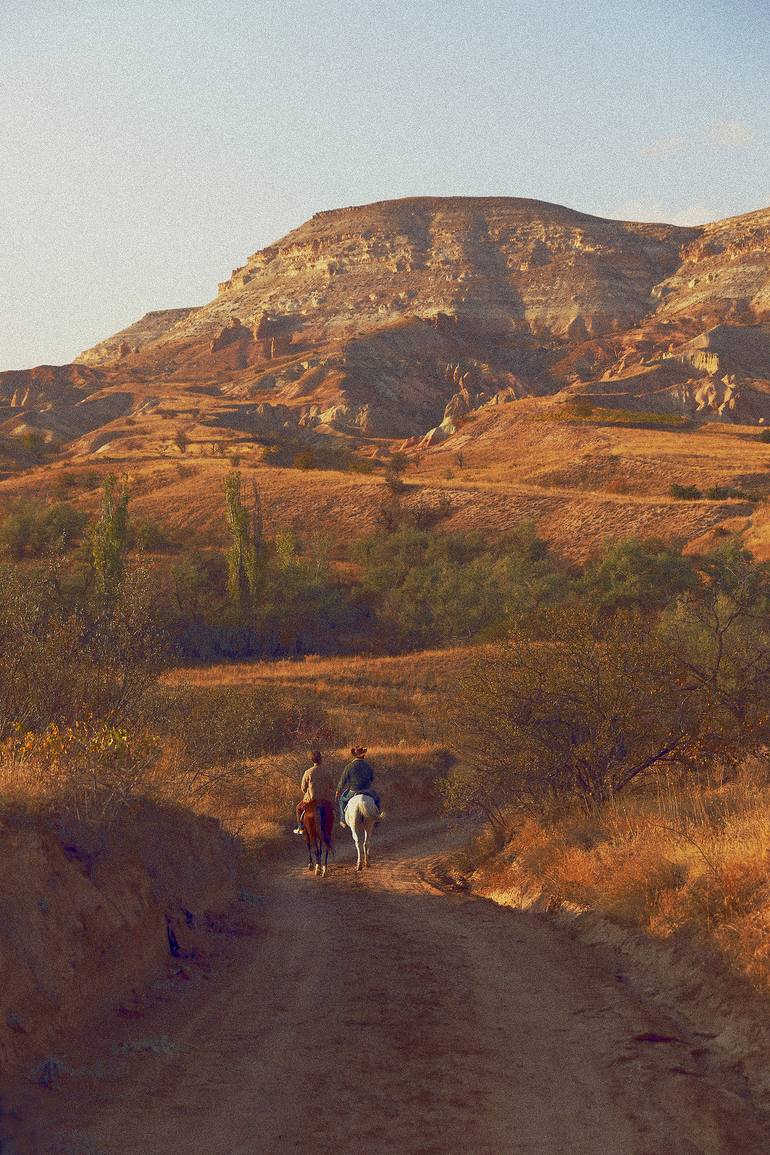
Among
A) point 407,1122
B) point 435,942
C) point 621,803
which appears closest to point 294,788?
point 621,803

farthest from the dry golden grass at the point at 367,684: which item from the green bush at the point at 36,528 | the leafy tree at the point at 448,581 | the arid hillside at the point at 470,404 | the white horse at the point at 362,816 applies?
the arid hillside at the point at 470,404

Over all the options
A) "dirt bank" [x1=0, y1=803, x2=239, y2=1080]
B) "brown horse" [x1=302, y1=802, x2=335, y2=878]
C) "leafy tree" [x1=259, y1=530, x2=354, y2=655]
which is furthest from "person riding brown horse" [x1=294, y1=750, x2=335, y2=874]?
"leafy tree" [x1=259, y1=530, x2=354, y2=655]

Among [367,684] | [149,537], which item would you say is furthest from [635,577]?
[149,537]

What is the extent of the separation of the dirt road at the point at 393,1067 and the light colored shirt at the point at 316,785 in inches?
254

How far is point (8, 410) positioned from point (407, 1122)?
505ft

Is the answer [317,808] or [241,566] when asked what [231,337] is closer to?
[241,566]

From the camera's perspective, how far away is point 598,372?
15288 cm

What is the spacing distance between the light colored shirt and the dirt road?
21.2 feet

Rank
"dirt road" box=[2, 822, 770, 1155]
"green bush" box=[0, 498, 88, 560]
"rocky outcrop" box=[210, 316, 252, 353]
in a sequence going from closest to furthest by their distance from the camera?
1. "dirt road" box=[2, 822, 770, 1155]
2. "green bush" box=[0, 498, 88, 560]
3. "rocky outcrop" box=[210, 316, 252, 353]

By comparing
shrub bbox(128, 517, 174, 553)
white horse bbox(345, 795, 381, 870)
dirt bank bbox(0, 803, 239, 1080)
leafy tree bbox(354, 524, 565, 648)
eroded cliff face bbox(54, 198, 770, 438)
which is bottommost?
leafy tree bbox(354, 524, 565, 648)

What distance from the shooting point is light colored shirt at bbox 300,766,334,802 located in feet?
57.0

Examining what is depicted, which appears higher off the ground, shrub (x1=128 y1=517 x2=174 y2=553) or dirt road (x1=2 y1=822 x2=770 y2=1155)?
shrub (x1=128 y1=517 x2=174 y2=553)

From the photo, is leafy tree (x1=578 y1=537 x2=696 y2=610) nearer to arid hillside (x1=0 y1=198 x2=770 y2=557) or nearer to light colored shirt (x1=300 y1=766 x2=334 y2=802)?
arid hillside (x1=0 y1=198 x2=770 y2=557)

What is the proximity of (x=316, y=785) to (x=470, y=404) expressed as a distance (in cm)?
12579
